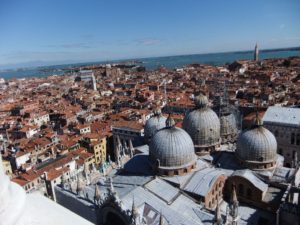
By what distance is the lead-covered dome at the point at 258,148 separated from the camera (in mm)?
19719

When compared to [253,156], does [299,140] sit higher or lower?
lower

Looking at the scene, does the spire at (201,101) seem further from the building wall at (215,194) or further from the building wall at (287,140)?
the building wall at (287,140)

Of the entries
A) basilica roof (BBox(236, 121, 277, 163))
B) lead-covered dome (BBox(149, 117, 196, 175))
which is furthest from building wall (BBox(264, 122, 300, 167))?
lead-covered dome (BBox(149, 117, 196, 175))

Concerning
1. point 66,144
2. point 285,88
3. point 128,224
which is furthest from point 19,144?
point 285,88

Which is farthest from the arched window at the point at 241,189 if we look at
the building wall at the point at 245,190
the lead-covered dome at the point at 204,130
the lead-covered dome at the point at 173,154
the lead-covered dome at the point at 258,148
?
the lead-covered dome at the point at 204,130

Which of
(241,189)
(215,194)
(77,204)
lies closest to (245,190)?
(241,189)

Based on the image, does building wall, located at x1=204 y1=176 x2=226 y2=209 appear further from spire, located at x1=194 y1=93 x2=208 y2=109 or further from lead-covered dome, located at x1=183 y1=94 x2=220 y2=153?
spire, located at x1=194 y1=93 x2=208 y2=109

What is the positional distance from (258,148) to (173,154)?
6289mm

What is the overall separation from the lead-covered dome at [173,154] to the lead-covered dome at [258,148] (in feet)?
13.5

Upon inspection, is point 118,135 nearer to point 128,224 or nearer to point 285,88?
point 128,224

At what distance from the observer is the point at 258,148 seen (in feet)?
64.6

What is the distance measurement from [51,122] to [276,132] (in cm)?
4427

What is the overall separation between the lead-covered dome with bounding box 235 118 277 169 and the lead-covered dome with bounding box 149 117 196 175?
4105 mm

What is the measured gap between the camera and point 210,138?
74.3 feet
